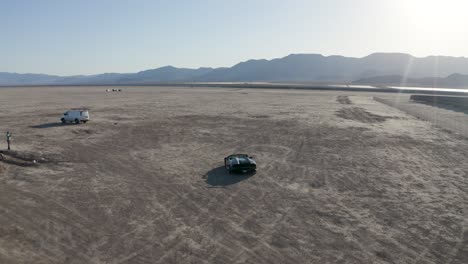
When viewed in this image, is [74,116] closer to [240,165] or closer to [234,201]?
[240,165]

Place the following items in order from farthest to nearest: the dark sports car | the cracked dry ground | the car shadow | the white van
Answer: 1. the white van
2. the dark sports car
3. the car shadow
4. the cracked dry ground

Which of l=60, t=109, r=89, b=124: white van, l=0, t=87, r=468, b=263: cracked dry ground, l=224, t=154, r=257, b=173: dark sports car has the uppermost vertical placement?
l=60, t=109, r=89, b=124: white van

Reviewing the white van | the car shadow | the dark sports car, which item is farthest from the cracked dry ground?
the white van

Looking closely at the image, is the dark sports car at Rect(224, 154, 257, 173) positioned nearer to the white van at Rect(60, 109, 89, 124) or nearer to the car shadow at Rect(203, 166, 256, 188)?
the car shadow at Rect(203, 166, 256, 188)

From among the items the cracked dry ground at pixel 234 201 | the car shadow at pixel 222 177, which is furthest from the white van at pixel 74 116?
the car shadow at pixel 222 177

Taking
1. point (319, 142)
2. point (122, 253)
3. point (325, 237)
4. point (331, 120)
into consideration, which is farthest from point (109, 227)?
point (331, 120)

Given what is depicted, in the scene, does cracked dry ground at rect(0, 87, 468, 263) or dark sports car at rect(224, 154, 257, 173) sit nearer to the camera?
cracked dry ground at rect(0, 87, 468, 263)
